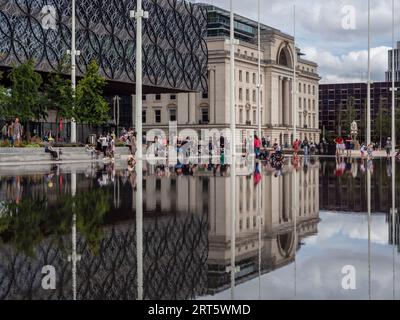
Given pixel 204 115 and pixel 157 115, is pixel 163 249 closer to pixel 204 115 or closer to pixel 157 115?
pixel 204 115

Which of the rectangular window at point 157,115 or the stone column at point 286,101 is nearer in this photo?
the rectangular window at point 157,115

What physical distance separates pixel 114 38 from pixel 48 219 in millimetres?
62045

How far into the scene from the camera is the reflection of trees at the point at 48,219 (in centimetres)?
919

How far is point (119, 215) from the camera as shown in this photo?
11.9 meters

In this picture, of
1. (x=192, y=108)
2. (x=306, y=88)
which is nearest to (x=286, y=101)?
(x=306, y=88)

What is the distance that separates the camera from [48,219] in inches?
440

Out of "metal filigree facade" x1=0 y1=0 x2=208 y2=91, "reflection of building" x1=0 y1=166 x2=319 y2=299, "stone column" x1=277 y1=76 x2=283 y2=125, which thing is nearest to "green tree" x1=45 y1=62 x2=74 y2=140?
"metal filigree facade" x1=0 y1=0 x2=208 y2=91

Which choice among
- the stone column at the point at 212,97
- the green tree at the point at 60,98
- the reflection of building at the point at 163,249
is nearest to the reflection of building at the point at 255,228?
the reflection of building at the point at 163,249

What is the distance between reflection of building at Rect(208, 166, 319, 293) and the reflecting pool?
21mm

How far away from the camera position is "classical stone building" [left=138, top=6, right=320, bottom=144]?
110438mm

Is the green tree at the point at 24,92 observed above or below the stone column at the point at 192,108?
below

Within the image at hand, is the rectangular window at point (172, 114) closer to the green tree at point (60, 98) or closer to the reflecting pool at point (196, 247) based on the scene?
the green tree at point (60, 98)

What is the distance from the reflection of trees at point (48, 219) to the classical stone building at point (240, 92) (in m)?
95.9

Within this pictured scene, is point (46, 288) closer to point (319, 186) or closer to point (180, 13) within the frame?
point (319, 186)
